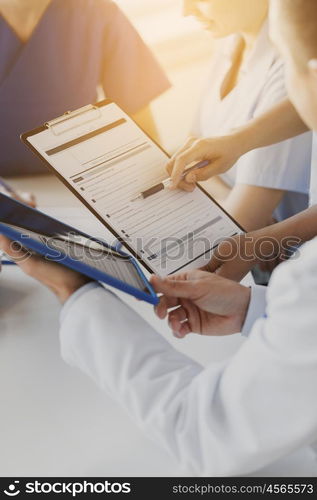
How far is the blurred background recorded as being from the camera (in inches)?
48.8

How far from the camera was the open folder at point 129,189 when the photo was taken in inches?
28.9

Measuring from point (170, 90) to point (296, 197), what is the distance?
0.43 meters

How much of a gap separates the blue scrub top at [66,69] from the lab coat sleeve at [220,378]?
794 millimetres

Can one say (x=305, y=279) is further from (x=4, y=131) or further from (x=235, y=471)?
(x=4, y=131)

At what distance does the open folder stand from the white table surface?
0.35ft

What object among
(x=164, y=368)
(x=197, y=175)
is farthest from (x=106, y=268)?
(x=197, y=175)

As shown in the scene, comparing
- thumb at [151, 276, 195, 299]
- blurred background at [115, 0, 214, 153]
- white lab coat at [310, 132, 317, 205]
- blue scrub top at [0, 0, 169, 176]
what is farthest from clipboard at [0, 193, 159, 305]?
blurred background at [115, 0, 214, 153]

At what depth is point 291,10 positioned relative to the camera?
0.52 meters

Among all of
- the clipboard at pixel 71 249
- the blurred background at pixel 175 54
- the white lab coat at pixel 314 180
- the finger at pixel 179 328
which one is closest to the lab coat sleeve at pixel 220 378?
the clipboard at pixel 71 249

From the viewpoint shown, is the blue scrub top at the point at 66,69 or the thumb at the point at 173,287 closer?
the thumb at the point at 173,287

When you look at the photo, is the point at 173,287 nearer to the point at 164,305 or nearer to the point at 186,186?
the point at 164,305

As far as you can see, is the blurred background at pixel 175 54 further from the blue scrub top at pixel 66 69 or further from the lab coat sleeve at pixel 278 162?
the lab coat sleeve at pixel 278 162
